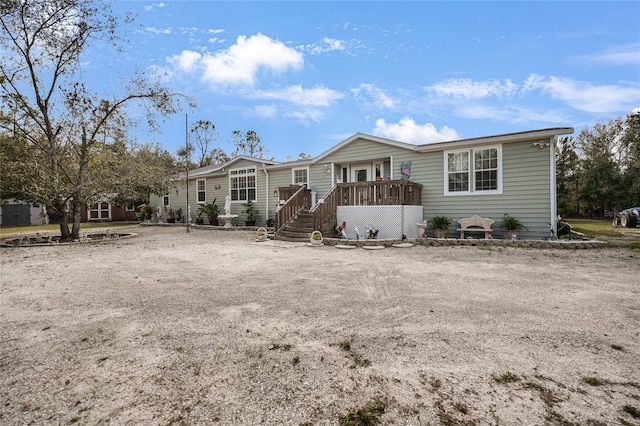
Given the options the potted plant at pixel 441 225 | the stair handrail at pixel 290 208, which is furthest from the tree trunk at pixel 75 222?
the potted plant at pixel 441 225

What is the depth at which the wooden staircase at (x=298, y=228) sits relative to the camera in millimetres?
10805

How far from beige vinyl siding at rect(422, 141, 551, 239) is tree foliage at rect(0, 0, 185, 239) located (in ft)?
43.4

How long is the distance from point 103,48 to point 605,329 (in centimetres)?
1702

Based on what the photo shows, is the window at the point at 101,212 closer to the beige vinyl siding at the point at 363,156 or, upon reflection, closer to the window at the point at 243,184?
the window at the point at 243,184

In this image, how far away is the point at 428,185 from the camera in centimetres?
1130

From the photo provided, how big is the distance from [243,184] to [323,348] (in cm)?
1548

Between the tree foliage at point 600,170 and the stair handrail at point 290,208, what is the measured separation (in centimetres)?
2414

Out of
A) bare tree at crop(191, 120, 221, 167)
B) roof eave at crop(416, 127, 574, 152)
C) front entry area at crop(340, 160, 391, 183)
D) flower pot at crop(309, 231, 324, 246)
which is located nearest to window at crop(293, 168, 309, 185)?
front entry area at crop(340, 160, 391, 183)

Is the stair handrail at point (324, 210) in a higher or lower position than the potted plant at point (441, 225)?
higher

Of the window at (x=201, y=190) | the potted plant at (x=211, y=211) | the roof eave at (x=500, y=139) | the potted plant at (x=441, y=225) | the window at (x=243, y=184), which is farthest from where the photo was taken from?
the window at (x=201, y=190)

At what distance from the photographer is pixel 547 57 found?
10.8 m

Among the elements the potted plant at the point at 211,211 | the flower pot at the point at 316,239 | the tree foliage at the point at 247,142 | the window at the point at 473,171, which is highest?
the tree foliage at the point at 247,142

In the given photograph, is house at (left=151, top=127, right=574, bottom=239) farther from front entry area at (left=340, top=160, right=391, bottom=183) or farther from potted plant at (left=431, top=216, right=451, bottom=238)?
potted plant at (left=431, top=216, right=451, bottom=238)

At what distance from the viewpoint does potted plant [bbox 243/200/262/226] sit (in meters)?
16.3
